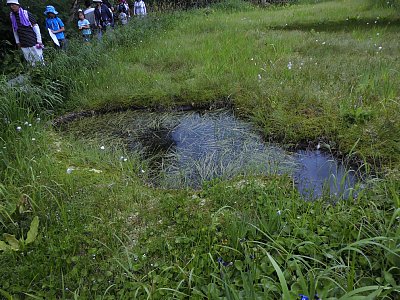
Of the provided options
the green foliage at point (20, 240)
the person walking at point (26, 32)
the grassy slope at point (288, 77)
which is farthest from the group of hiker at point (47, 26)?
the green foliage at point (20, 240)

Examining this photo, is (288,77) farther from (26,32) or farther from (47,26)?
(47,26)

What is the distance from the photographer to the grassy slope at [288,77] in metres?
3.85

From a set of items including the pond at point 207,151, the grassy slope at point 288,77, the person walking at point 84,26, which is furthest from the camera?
the person walking at point 84,26

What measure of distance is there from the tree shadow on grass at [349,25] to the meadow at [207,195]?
4.03 feet

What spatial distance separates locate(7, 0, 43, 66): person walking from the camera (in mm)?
6109

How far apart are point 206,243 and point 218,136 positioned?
2.10m

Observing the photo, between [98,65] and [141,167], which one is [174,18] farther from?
[141,167]

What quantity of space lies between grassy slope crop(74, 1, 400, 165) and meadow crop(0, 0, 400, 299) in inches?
1.0

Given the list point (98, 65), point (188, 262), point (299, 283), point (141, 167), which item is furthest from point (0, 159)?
point (98, 65)

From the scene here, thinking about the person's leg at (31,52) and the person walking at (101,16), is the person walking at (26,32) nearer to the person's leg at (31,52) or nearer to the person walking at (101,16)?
the person's leg at (31,52)

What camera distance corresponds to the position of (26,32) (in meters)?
6.34

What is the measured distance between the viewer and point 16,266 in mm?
2264

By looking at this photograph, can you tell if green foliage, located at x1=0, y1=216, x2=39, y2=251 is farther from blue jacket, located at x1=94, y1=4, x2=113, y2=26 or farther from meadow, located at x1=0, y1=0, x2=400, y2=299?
blue jacket, located at x1=94, y1=4, x2=113, y2=26

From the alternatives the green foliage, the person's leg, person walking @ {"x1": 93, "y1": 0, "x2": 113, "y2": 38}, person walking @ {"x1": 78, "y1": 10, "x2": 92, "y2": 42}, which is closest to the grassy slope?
the person's leg
